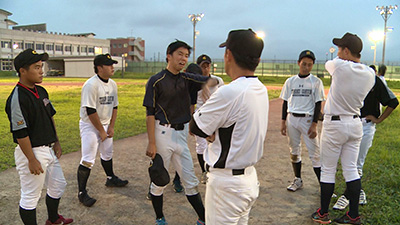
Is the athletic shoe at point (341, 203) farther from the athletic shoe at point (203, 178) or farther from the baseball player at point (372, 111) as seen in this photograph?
the athletic shoe at point (203, 178)

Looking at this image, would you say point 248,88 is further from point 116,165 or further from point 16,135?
point 116,165

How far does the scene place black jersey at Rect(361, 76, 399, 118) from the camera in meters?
4.39

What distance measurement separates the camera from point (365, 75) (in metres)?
3.56

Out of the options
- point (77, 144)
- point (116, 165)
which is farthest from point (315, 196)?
point (77, 144)

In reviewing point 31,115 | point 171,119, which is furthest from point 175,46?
point 31,115

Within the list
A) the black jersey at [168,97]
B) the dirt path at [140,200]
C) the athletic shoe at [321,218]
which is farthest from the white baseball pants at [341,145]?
the black jersey at [168,97]

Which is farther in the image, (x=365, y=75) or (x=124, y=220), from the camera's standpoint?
(x=124, y=220)

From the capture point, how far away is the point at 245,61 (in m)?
2.26

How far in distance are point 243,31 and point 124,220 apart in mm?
2929

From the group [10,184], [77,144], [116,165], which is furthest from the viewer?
[77,144]

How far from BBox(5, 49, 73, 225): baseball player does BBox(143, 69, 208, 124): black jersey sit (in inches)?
45.2

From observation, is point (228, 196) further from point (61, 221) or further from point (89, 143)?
point (89, 143)

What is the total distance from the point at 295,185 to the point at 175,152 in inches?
91.1

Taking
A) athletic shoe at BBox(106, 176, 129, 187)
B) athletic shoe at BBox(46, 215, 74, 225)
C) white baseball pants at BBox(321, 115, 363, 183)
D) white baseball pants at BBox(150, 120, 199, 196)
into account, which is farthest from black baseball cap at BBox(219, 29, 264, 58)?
athletic shoe at BBox(106, 176, 129, 187)
